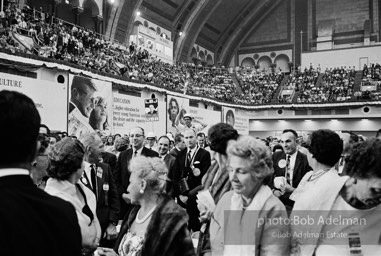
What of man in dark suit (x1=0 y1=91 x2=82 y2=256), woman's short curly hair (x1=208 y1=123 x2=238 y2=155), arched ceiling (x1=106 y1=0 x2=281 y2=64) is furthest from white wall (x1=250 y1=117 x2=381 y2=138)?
man in dark suit (x1=0 y1=91 x2=82 y2=256)

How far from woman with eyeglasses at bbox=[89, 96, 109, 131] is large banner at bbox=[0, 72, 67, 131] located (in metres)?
1.25

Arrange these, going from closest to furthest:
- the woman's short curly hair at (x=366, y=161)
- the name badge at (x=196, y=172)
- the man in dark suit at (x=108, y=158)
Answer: the woman's short curly hair at (x=366, y=161), the name badge at (x=196, y=172), the man in dark suit at (x=108, y=158)

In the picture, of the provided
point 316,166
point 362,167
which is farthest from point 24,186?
point 316,166

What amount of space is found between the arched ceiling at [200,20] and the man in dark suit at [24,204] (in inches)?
907

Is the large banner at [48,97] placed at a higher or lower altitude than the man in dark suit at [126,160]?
higher

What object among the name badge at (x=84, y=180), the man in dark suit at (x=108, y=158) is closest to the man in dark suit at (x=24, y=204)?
the name badge at (x=84, y=180)

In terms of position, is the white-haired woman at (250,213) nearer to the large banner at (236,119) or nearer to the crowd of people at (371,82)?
the large banner at (236,119)

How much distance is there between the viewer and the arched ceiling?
79.4 ft

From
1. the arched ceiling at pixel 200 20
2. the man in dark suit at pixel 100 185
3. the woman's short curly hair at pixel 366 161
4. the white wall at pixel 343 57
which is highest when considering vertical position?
the arched ceiling at pixel 200 20

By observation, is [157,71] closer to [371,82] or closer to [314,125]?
[314,125]

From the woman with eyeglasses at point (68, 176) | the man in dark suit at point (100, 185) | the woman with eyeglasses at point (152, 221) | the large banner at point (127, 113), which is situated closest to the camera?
the woman with eyeglasses at point (152, 221)

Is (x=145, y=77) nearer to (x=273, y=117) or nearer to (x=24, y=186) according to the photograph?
(x=273, y=117)

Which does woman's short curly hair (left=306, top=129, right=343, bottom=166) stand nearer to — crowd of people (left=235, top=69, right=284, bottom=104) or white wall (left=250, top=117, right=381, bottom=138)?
white wall (left=250, top=117, right=381, bottom=138)

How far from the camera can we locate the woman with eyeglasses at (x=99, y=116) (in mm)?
13125
